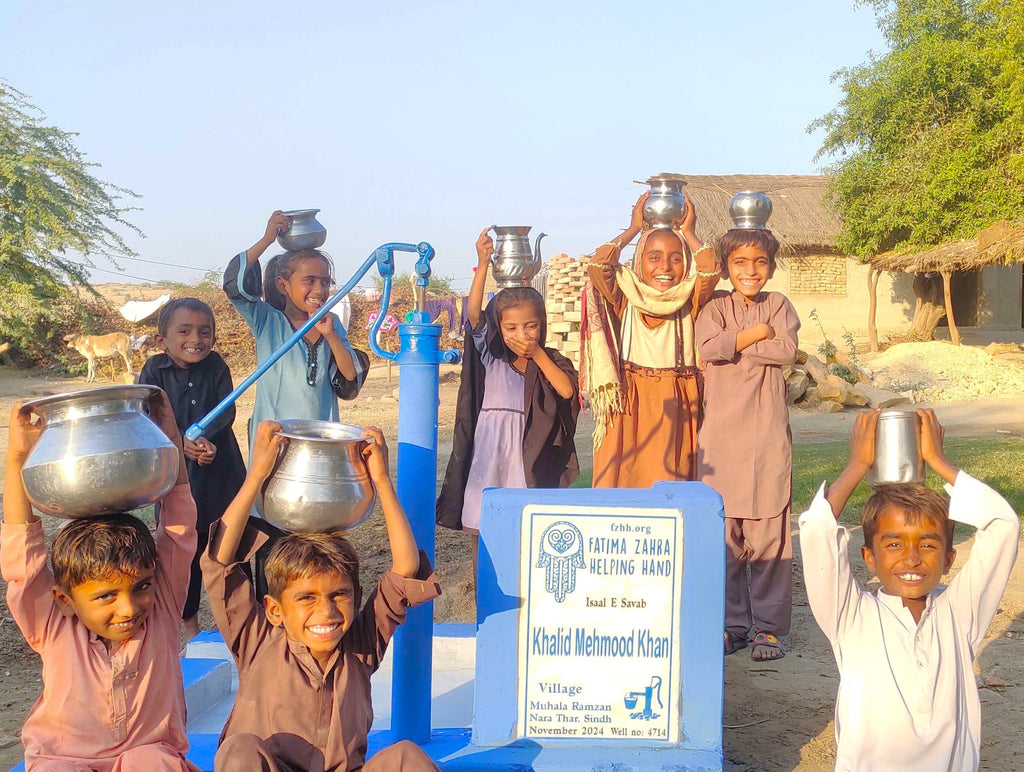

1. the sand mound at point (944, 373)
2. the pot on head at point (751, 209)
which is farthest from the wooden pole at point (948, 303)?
the pot on head at point (751, 209)

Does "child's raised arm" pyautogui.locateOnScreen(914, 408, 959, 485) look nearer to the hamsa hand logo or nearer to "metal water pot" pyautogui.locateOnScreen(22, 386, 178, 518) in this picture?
the hamsa hand logo

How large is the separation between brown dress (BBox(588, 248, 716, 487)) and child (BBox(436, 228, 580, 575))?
191 mm

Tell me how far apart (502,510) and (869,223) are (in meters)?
16.3

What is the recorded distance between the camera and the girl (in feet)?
11.4

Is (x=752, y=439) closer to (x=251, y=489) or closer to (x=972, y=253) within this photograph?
(x=251, y=489)

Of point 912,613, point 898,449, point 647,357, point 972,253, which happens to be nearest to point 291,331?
point 647,357

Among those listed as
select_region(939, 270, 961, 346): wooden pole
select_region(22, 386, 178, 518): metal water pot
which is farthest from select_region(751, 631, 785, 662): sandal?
select_region(939, 270, 961, 346): wooden pole

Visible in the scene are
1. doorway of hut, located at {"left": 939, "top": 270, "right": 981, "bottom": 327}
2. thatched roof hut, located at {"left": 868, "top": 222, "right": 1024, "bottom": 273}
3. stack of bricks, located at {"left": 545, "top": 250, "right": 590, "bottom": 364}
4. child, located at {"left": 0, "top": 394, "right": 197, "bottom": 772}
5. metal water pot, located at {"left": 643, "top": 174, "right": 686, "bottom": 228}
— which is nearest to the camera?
child, located at {"left": 0, "top": 394, "right": 197, "bottom": 772}

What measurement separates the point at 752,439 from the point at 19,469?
2.57 m

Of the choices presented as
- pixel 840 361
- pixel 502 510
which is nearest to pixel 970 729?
pixel 502 510

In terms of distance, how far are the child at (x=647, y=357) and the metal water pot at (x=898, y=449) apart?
143cm

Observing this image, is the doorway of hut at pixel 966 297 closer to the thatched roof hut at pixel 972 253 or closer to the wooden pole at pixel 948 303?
the wooden pole at pixel 948 303

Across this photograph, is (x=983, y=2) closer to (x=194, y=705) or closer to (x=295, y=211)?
(x=295, y=211)

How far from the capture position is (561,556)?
258cm
